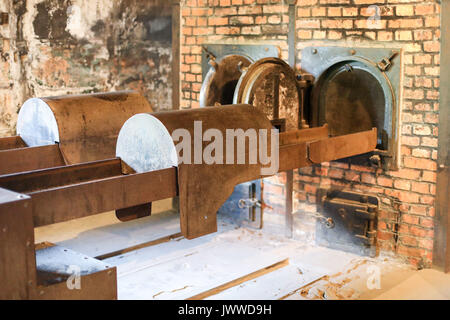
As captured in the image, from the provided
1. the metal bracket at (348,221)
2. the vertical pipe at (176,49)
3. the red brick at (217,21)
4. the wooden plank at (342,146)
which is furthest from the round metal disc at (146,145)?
the vertical pipe at (176,49)

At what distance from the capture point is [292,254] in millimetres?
4086

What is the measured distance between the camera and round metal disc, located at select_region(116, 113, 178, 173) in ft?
8.96

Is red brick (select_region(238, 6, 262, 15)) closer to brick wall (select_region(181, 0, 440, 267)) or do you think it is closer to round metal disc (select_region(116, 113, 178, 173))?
brick wall (select_region(181, 0, 440, 267))

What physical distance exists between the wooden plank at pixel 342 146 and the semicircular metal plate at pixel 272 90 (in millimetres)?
486

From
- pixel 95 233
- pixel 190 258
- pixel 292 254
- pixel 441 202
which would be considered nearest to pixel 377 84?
pixel 441 202

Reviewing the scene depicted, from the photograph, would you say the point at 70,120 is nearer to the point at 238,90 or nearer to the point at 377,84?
the point at 238,90

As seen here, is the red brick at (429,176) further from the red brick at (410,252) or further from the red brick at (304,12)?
the red brick at (304,12)

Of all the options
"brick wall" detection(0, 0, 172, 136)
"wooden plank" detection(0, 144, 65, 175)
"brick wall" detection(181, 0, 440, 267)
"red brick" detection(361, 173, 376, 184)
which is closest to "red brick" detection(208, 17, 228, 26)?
"brick wall" detection(181, 0, 440, 267)

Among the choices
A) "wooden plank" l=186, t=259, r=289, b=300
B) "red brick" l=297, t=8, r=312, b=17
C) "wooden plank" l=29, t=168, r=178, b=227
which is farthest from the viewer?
"red brick" l=297, t=8, r=312, b=17

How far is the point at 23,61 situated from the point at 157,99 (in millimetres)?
1507

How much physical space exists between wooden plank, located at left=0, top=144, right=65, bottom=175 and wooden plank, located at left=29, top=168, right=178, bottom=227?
0.94 meters

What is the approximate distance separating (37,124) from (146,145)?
1052 millimetres

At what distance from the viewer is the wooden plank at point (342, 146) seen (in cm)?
336

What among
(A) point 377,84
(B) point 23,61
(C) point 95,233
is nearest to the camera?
(A) point 377,84
